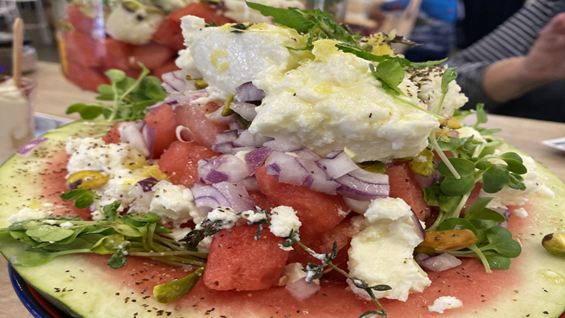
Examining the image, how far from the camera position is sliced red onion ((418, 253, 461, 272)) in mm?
1183

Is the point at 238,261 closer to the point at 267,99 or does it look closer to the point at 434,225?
the point at 267,99

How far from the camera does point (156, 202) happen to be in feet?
3.88

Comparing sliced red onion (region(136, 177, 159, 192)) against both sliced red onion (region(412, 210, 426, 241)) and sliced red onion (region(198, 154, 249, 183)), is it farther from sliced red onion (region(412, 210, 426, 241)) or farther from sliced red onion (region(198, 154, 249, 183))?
sliced red onion (region(412, 210, 426, 241))

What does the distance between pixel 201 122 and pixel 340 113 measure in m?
0.64

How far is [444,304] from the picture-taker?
1.00 m

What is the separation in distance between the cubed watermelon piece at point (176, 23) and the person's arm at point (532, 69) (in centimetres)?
302

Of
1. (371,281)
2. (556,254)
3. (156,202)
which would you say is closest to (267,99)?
(156,202)

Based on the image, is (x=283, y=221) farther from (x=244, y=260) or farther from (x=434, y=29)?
(x=434, y=29)

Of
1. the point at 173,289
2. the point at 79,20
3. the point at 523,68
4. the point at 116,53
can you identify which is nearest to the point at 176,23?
the point at 116,53

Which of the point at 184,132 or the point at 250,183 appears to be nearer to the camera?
the point at 250,183

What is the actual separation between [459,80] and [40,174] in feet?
14.0

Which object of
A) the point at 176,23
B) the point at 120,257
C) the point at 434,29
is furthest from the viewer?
the point at 434,29

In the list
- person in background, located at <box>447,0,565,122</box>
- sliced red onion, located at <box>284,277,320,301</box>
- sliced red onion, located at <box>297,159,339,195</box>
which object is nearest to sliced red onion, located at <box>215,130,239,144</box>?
sliced red onion, located at <box>297,159,339,195</box>

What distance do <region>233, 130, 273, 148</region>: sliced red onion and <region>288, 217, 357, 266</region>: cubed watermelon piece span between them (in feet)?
1.15
